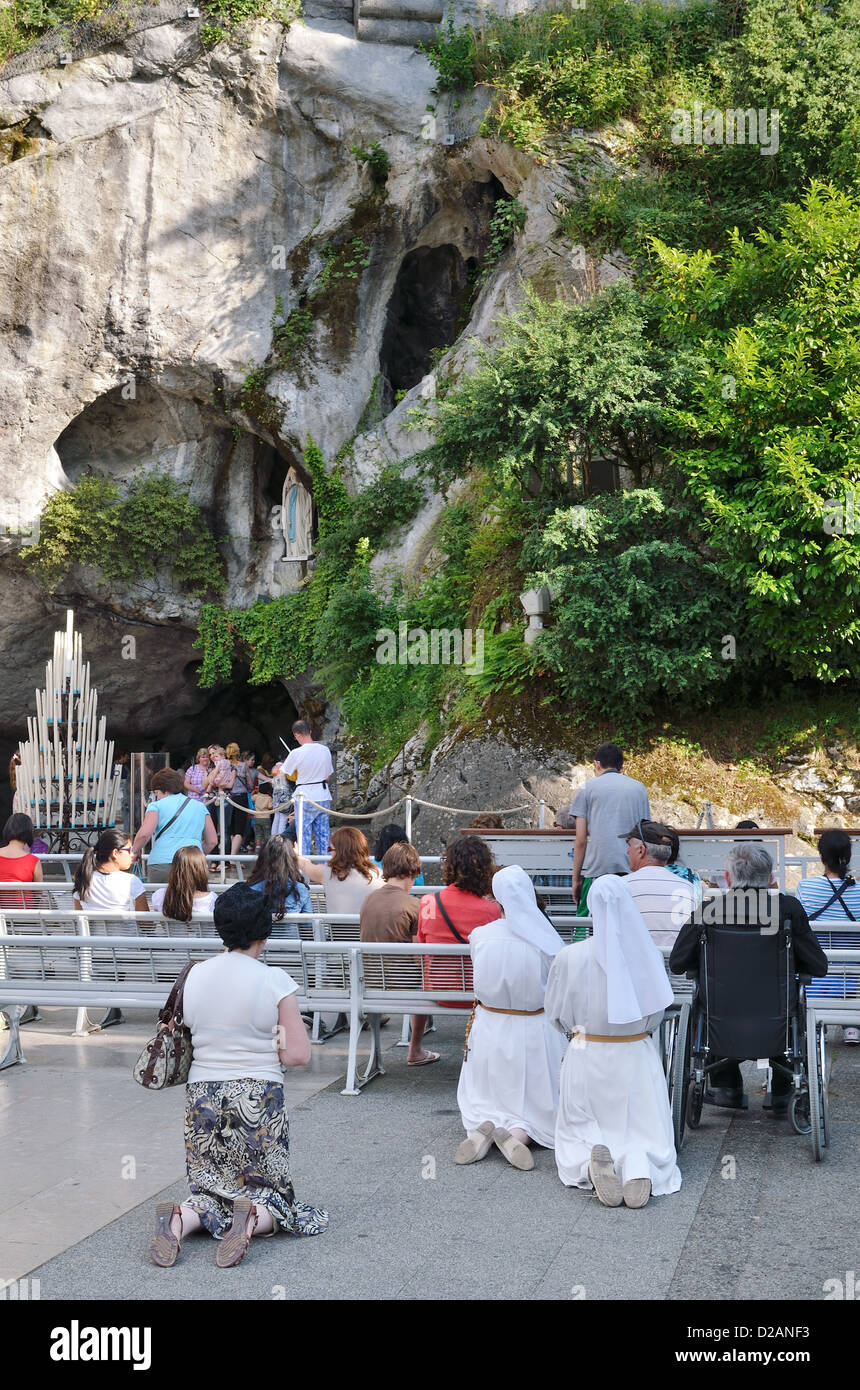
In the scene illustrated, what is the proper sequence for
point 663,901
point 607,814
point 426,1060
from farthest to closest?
point 607,814 → point 426,1060 → point 663,901

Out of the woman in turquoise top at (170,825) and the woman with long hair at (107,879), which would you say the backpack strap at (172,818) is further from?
the woman with long hair at (107,879)

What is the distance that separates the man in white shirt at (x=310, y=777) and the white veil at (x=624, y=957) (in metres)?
7.35

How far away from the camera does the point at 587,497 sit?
1480cm

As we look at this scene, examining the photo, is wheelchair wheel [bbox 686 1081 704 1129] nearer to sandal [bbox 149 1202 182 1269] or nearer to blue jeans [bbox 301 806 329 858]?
sandal [bbox 149 1202 182 1269]

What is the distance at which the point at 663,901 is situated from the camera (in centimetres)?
619

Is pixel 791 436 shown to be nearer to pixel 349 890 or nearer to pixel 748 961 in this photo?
pixel 349 890

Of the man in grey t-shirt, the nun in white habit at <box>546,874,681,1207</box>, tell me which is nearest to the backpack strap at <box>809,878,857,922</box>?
the man in grey t-shirt

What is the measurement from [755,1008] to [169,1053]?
2629 millimetres

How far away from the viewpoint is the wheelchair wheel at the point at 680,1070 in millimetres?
5652

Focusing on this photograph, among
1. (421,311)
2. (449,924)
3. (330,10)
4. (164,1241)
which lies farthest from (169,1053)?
(330,10)

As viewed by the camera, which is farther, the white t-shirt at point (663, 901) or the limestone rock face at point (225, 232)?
the limestone rock face at point (225, 232)

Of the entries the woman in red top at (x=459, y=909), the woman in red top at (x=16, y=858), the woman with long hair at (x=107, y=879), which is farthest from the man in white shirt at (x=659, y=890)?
the woman in red top at (x=16, y=858)

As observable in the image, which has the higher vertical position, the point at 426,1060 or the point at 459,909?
the point at 459,909

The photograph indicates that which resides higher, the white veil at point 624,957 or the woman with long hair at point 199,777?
the woman with long hair at point 199,777
